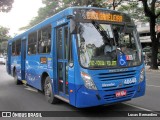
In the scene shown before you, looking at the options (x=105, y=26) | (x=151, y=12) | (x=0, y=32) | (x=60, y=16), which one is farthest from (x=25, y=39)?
(x=0, y=32)

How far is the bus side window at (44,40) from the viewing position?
908 centimetres

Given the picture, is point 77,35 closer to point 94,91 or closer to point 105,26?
point 105,26

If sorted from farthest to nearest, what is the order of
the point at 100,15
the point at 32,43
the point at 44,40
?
the point at 32,43 < the point at 44,40 < the point at 100,15

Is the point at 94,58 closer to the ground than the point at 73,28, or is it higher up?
closer to the ground

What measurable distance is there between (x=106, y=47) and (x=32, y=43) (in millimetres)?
4821

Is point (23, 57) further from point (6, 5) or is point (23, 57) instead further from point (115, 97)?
point (115, 97)

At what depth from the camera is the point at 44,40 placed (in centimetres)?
959

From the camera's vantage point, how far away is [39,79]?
1018cm

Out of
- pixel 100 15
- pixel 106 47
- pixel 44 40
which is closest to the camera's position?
pixel 106 47

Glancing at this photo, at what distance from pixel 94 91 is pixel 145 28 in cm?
4626

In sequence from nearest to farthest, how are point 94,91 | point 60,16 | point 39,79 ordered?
point 94,91
point 60,16
point 39,79

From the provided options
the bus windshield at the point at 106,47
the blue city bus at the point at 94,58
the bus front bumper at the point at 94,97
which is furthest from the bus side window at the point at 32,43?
the bus front bumper at the point at 94,97

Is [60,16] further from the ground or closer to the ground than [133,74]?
further from the ground

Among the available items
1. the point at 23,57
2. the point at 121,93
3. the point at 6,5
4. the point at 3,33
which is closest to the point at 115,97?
the point at 121,93
